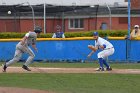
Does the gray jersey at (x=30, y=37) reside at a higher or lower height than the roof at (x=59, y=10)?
lower

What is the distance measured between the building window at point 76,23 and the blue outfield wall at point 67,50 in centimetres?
1912

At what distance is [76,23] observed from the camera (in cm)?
4312

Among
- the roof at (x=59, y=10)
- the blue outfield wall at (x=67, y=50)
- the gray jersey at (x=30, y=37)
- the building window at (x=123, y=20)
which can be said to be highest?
the roof at (x=59, y=10)

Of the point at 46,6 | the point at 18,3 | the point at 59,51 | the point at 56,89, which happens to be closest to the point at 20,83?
the point at 56,89

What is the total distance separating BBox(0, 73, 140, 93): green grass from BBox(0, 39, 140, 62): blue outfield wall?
7.18 metres

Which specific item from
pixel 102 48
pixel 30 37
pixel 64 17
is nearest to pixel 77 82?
pixel 30 37

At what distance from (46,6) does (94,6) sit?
4.08m

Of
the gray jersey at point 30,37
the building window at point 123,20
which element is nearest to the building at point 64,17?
the building window at point 123,20

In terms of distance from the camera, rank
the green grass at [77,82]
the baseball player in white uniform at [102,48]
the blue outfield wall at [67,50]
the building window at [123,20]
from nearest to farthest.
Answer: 1. the green grass at [77,82]
2. the baseball player in white uniform at [102,48]
3. the blue outfield wall at [67,50]
4. the building window at [123,20]

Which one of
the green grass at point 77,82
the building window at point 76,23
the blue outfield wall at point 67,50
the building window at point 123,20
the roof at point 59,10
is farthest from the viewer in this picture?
the building window at point 76,23

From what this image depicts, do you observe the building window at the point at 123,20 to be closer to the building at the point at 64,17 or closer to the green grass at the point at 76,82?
the building at the point at 64,17

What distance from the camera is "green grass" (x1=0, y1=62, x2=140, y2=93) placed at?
40.7 ft

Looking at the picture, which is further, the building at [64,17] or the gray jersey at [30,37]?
the building at [64,17]

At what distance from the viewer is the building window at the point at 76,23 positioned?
141ft
